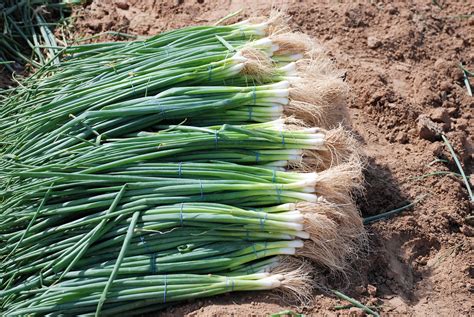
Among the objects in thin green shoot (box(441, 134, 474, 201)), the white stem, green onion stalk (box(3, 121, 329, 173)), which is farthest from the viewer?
thin green shoot (box(441, 134, 474, 201))

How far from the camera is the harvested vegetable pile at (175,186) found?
2.93m

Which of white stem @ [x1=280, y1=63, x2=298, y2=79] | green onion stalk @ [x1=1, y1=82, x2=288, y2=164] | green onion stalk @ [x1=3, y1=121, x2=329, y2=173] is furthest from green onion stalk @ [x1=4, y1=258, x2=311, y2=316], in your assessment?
white stem @ [x1=280, y1=63, x2=298, y2=79]

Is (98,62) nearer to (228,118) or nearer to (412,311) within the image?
(228,118)

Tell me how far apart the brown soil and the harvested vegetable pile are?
196mm

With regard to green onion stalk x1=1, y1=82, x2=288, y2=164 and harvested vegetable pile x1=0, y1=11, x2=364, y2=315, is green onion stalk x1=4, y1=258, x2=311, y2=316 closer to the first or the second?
harvested vegetable pile x1=0, y1=11, x2=364, y2=315

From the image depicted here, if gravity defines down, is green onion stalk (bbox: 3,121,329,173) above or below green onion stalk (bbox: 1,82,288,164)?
below

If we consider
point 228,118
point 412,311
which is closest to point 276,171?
point 228,118

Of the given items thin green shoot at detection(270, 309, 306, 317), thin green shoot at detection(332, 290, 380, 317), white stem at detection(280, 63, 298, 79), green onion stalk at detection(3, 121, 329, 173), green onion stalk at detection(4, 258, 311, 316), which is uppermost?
white stem at detection(280, 63, 298, 79)

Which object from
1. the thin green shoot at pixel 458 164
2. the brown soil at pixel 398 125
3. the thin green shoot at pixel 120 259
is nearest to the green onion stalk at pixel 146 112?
the thin green shoot at pixel 120 259

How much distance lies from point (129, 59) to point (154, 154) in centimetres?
68

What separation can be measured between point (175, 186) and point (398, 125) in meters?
1.53

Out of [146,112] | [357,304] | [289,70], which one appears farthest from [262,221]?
[289,70]

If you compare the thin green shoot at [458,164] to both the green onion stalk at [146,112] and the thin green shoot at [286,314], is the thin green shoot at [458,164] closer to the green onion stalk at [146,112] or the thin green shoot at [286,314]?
the green onion stalk at [146,112]

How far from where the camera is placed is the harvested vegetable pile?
2.93 metres
